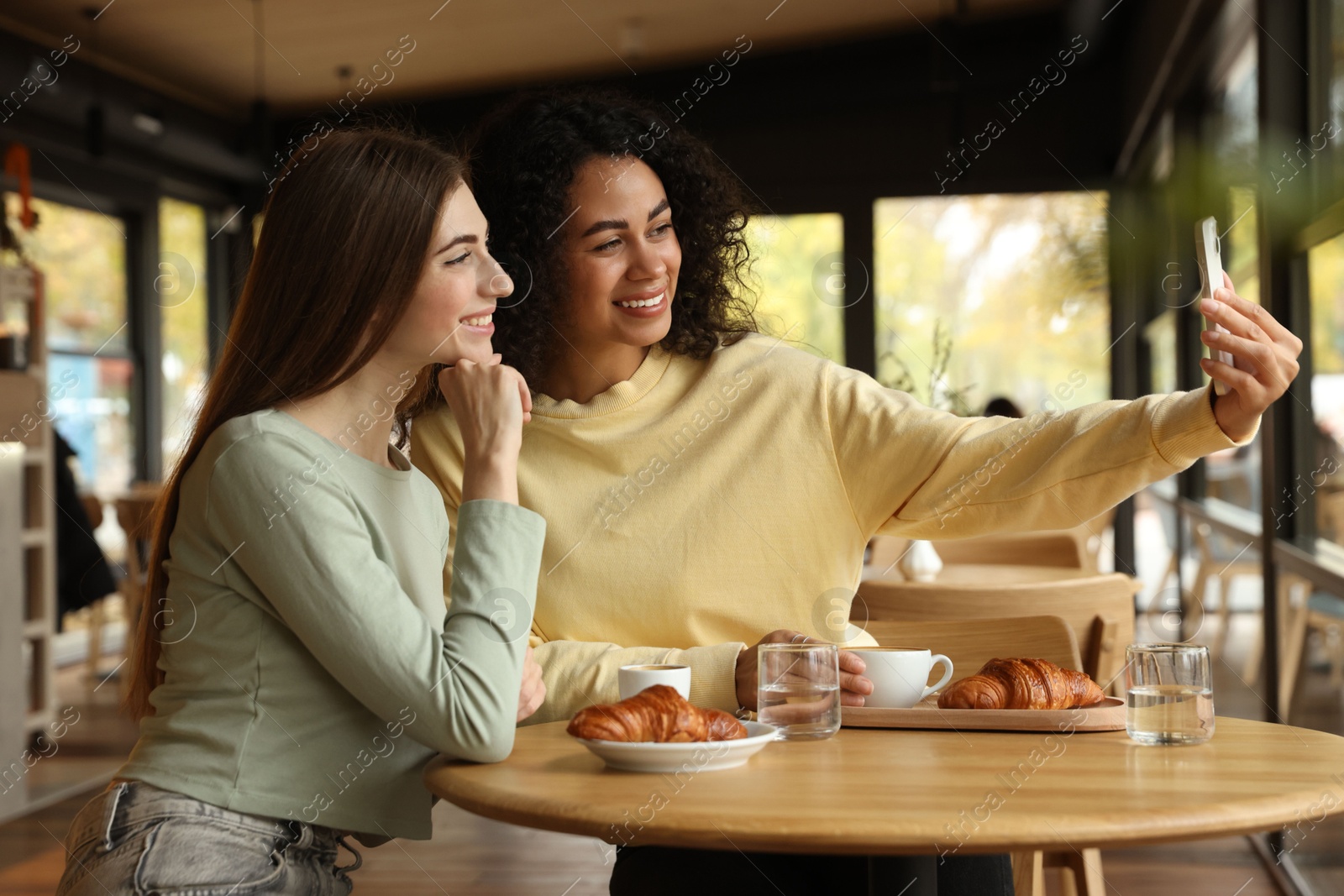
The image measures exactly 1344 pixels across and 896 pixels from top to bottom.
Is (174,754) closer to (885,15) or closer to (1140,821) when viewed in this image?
(1140,821)

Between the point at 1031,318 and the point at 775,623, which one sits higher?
the point at 1031,318

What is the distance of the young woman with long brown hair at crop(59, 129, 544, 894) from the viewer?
1.21 meters

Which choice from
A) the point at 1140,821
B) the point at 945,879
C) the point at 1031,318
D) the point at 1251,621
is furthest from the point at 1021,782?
the point at 1031,318

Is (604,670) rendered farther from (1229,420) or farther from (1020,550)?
(1020,550)

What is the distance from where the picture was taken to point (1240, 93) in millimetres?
4688

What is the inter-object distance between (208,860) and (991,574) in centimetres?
283

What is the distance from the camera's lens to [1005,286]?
774cm

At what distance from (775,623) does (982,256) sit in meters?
6.51

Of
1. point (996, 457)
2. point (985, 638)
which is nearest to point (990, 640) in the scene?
point (985, 638)

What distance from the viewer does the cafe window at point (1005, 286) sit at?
7719 mm

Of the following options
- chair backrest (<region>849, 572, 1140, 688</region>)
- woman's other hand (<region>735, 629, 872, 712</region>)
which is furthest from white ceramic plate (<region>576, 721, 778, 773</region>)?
chair backrest (<region>849, 572, 1140, 688</region>)

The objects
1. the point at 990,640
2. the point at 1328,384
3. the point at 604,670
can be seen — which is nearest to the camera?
the point at 604,670

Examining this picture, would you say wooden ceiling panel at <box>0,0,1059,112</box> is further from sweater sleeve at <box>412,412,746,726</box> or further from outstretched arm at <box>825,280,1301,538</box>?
sweater sleeve at <box>412,412,746,726</box>

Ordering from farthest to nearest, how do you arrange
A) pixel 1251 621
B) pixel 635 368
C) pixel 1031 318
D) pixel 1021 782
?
pixel 1031 318 < pixel 1251 621 < pixel 635 368 < pixel 1021 782
